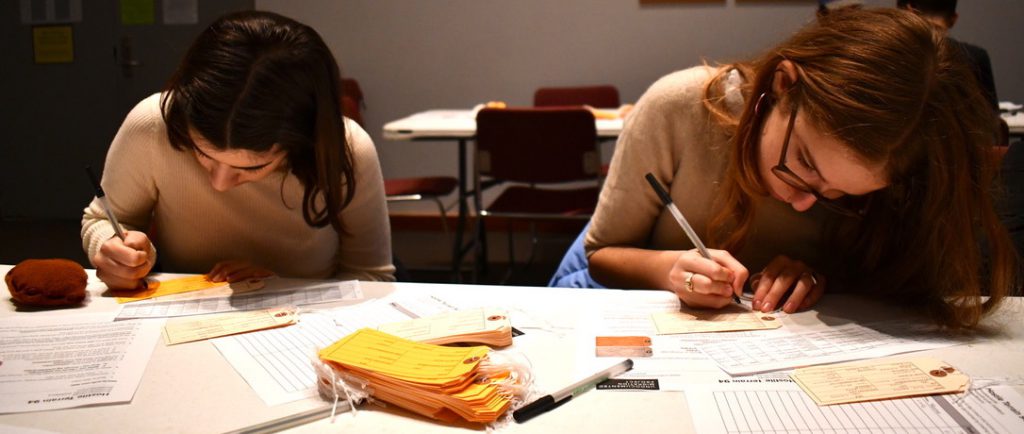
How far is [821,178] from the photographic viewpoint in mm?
1171

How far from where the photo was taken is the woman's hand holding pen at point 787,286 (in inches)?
48.4

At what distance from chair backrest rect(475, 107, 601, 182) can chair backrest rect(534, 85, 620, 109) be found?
1.16 m

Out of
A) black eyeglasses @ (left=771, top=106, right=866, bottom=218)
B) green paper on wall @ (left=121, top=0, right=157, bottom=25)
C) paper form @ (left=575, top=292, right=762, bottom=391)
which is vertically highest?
green paper on wall @ (left=121, top=0, right=157, bottom=25)

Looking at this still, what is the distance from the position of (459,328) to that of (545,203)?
2.24m

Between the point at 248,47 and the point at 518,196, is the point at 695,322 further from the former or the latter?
the point at 518,196

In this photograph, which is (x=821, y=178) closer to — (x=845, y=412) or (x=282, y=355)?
(x=845, y=412)

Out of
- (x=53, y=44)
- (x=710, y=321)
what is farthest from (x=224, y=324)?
(x=53, y=44)

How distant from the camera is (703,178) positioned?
1448mm

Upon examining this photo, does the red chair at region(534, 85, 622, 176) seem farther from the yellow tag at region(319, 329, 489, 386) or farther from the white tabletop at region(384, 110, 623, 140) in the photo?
the yellow tag at region(319, 329, 489, 386)

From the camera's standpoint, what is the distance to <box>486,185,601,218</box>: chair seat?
3.21 m

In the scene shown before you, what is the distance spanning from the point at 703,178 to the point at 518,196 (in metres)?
1.97

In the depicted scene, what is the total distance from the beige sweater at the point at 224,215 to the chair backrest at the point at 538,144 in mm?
1462

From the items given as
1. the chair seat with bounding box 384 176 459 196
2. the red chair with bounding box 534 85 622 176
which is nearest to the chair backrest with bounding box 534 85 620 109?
the red chair with bounding box 534 85 622 176

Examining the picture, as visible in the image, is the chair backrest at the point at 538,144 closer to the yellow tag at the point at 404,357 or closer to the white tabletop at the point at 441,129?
the white tabletop at the point at 441,129
